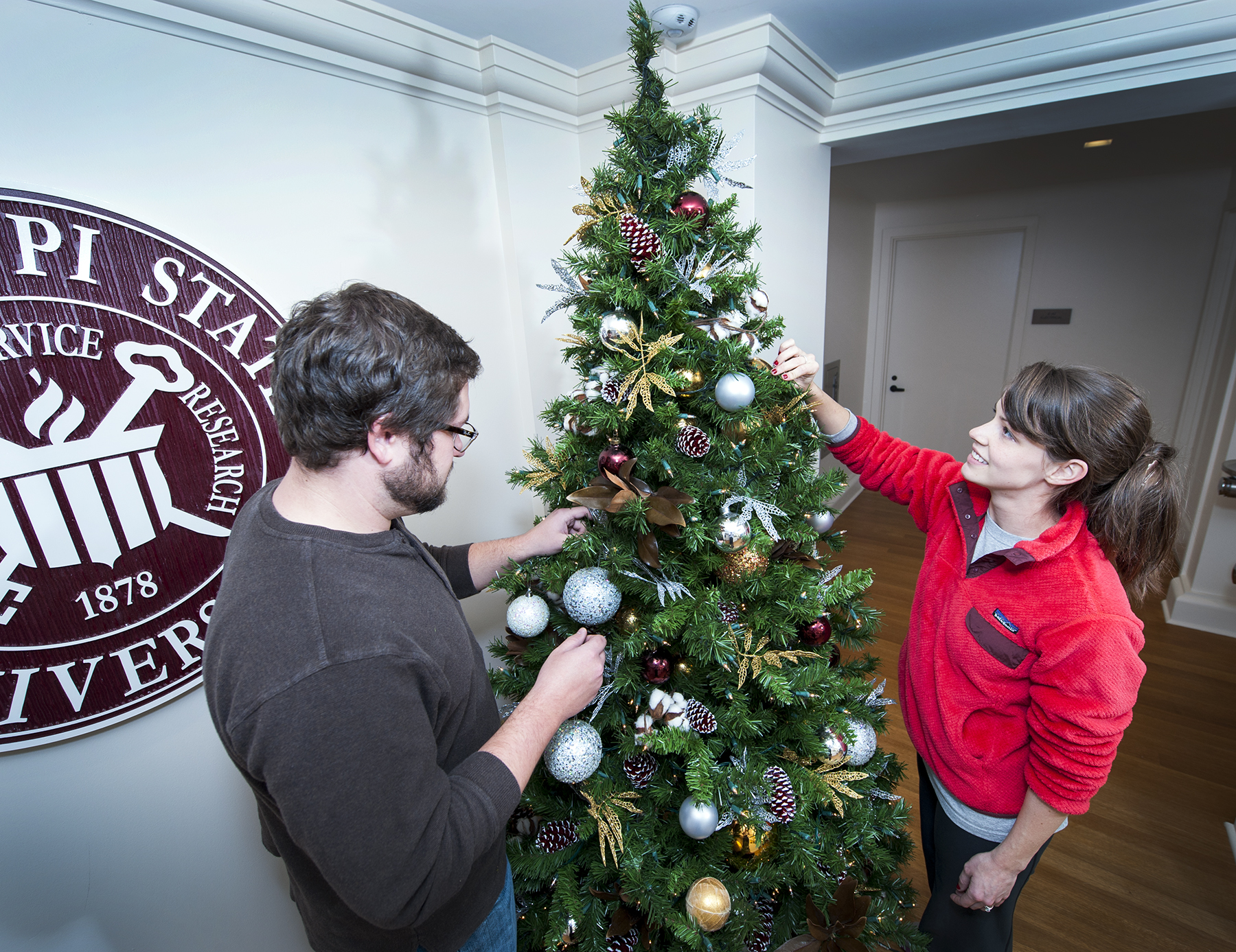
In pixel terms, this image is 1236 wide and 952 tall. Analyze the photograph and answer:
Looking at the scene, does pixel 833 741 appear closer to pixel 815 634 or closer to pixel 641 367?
pixel 815 634

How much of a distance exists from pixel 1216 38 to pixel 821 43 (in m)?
0.88

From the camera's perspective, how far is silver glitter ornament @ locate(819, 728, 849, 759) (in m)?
1.11

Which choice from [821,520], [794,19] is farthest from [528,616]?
[794,19]

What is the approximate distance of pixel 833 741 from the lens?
1.12m

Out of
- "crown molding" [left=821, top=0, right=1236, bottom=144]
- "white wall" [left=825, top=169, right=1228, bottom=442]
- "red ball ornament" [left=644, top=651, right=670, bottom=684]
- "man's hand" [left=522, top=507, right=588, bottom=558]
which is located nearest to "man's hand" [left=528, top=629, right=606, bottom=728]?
"red ball ornament" [left=644, top=651, right=670, bottom=684]

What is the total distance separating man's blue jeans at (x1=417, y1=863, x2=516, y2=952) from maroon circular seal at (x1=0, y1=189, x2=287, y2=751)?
0.75 m

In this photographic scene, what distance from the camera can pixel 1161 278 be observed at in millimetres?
3379

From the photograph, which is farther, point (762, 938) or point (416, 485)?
point (762, 938)

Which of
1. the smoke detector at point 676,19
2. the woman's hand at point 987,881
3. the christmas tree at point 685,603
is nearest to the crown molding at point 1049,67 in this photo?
the smoke detector at point 676,19

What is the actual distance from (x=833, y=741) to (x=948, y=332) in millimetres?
4045

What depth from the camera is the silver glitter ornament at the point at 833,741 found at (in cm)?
111

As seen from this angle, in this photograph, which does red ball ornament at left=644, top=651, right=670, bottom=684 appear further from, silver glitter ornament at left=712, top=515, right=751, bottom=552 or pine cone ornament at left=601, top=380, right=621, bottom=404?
pine cone ornament at left=601, top=380, right=621, bottom=404

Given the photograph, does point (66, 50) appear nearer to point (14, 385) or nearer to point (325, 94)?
point (325, 94)

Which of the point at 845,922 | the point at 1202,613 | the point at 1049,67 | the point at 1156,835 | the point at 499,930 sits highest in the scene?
the point at 1049,67
